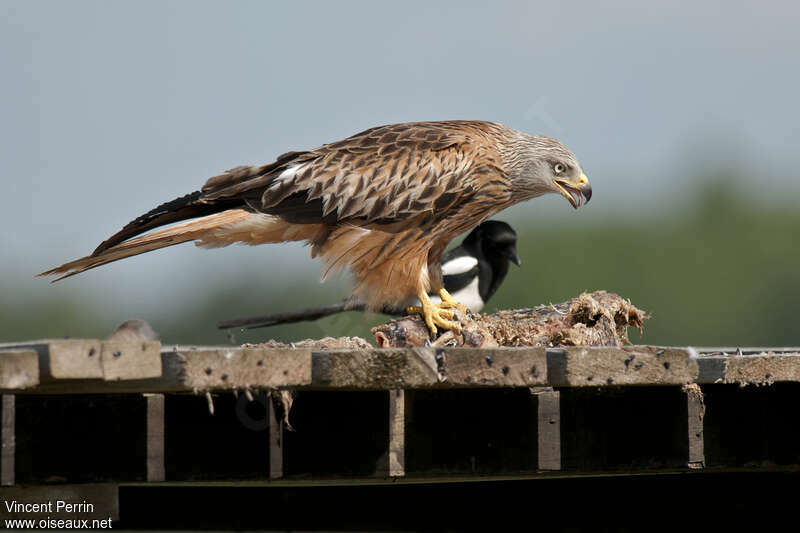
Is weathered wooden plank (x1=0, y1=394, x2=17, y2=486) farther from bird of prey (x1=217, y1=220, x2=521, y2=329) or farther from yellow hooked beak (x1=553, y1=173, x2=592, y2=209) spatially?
bird of prey (x1=217, y1=220, x2=521, y2=329)

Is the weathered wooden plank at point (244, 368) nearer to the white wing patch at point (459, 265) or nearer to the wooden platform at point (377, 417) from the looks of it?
the wooden platform at point (377, 417)

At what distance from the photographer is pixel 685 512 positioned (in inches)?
219

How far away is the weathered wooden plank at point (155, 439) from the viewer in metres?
4.01

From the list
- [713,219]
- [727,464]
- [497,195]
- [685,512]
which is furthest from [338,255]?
[713,219]

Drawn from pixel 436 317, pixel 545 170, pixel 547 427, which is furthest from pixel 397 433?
pixel 545 170

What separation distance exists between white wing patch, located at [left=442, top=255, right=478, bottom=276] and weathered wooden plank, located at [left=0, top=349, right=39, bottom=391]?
806 centimetres

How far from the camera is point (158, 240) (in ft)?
20.0

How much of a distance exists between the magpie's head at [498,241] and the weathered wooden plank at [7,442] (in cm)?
775

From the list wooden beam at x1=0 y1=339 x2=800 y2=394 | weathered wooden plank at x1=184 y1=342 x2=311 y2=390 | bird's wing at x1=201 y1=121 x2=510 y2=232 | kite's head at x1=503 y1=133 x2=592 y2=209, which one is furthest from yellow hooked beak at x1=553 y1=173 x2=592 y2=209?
weathered wooden plank at x1=184 y1=342 x2=311 y2=390

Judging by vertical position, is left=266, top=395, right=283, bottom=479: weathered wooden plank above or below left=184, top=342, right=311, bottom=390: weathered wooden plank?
below

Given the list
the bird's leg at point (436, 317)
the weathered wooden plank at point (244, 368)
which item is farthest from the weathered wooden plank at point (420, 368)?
the bird's leg at point (436, 317)

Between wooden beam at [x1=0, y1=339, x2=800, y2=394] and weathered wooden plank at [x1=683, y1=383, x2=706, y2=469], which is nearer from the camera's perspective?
wooden beam at [x1=0, y1=339, x2=800, y2=394]

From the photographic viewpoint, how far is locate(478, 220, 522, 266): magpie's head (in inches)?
444

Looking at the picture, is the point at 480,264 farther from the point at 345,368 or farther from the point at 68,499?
the point at 345,368
